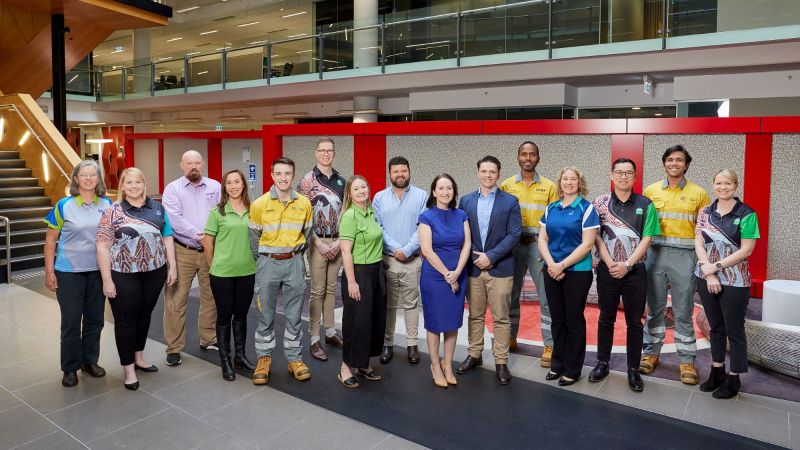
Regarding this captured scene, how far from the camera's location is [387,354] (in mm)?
5133

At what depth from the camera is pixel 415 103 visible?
1608cm

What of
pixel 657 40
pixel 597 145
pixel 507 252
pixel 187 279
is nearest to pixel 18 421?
pixel 187 279

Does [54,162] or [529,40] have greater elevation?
[529,40]

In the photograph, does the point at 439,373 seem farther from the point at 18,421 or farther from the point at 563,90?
the point at 563,90

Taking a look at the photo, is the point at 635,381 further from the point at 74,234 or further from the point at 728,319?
the point at 74,234

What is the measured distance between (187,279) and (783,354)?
4597 mm

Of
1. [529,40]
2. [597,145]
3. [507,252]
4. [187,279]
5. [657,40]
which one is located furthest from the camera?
[529,40]

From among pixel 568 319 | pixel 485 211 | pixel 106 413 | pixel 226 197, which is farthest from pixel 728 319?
pixel 106 413

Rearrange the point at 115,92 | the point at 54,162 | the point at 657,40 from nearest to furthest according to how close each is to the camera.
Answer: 1. the point at 54,162
2. the point at 657,40
3. the point at 115,92

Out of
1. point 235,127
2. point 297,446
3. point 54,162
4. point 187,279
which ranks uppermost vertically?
point 235,127

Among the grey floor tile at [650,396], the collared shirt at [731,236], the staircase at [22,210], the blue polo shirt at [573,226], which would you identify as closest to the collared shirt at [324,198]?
the blue polo shirt at [573,226]

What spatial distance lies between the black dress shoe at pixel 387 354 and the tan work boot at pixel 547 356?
121cm

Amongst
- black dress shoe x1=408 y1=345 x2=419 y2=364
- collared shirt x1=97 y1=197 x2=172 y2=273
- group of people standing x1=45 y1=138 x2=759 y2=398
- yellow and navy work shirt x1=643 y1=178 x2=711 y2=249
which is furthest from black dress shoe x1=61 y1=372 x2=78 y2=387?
yellow and navy work shirt x1=643 y1=178 x2=711 y2=249

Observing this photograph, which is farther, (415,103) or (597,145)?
(415,103)
